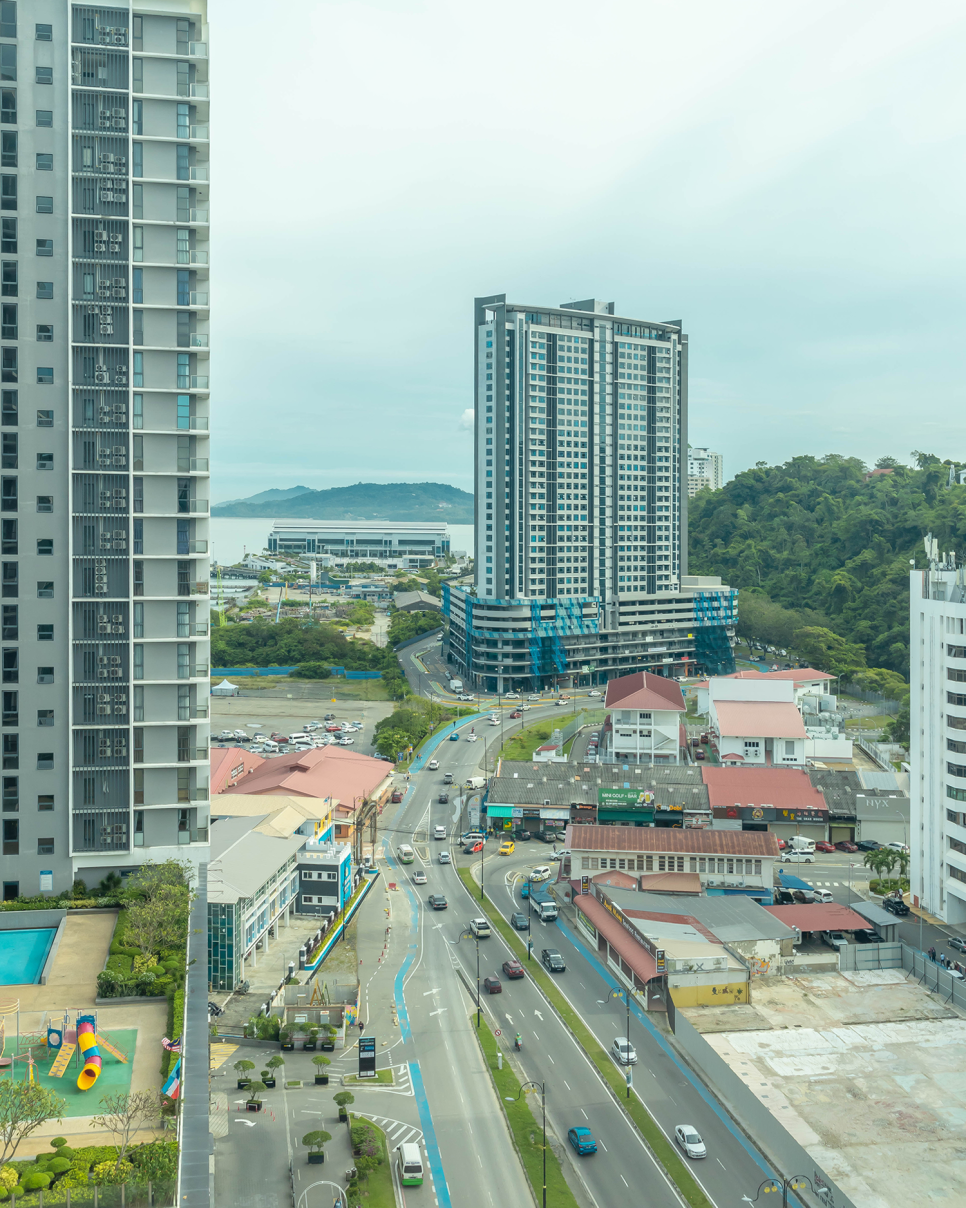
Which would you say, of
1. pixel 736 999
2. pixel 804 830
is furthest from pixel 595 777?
pixel 736 999

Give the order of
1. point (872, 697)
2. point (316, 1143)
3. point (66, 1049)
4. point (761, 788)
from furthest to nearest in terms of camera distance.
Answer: point (872, 697) → point (761, 788) → point (316, 1143) → point (66, 1049)

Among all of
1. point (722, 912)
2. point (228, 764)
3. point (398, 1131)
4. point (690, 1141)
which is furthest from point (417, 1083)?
point (228, 764)

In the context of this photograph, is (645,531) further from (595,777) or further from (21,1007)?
(21,1007)

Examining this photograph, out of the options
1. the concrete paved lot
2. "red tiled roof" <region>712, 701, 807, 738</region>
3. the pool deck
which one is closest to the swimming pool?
the pool deck

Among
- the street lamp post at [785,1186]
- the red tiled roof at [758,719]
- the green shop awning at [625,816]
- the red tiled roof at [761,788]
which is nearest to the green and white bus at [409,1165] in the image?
the street lamp post at [785,1186]

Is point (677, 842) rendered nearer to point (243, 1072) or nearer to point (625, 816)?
point (625, 816)

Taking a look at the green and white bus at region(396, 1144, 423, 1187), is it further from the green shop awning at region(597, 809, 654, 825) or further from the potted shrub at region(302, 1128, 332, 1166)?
the green shop awning at region(597, 809, 654, 825)
